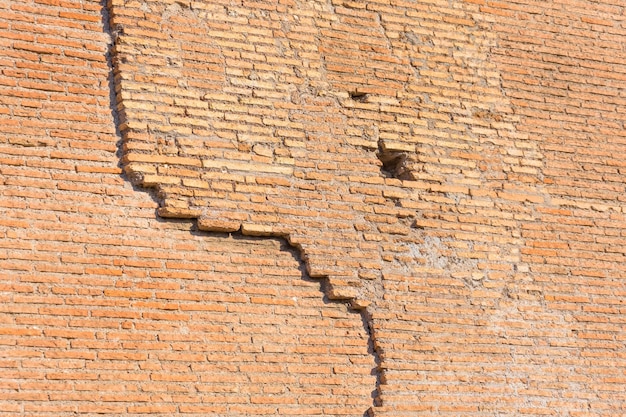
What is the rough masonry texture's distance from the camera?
5.53 meters

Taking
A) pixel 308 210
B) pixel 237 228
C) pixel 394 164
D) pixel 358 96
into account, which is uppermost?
pixel 358 96

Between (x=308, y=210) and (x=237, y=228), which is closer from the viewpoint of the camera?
(x=237, y=228)

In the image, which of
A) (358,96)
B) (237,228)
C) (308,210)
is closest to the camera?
(237,228)

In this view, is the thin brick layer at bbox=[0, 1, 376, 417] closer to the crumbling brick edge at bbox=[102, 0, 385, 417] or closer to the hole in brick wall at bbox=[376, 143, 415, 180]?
the crumbling brick edge at bbox=[102, 0, 385, 417]

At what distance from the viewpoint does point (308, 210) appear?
6207mm

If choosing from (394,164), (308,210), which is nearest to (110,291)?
(308,210)

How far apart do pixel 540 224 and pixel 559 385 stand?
1080mm

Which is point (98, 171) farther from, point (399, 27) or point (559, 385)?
point (559, 385)

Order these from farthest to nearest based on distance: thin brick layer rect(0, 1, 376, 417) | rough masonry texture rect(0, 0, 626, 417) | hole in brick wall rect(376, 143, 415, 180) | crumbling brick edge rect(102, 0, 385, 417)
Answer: hole in brick wall rect(376, 143, 415, 180)
crumbling brick edge rect(102, 0, 385, 417)
rough masonry texture rect(0, 0, 626, 417)
thin brick layer rect(0, 1, 376, 417)

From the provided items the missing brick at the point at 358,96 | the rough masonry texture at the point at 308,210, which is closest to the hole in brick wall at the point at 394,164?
the rough masonry texture at the point at 308,210

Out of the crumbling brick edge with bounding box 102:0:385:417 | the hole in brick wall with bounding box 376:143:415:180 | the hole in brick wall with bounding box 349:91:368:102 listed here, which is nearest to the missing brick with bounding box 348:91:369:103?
the hole in brick wall with bounding box 349:91:368:102

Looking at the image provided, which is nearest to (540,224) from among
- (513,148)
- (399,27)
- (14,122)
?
(513,148)

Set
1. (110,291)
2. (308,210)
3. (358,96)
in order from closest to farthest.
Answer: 1. (110,291)
2. (308,210)
3. (358,96)

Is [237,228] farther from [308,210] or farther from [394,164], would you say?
[394,164]
